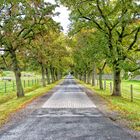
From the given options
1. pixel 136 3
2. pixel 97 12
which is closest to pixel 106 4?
pixel 97 12

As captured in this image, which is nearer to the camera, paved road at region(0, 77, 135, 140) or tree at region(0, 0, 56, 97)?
paved road at region(0, 77, 135, 140)

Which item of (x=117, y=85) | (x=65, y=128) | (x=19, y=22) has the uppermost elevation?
(x=19, y=22)

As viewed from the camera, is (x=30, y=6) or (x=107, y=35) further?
(x=107, y=35)

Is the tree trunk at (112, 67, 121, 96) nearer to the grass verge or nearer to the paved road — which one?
the grass verge

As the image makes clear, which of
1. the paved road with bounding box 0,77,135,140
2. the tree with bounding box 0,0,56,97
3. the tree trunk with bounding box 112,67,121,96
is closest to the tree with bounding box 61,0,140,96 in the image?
the tree trunk with bounding box 112,67,121,96

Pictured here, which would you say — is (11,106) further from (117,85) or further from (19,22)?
(117,85)

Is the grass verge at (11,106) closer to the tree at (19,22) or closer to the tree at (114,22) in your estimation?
the tree at (19,22)

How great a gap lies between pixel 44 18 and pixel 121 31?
6686mm

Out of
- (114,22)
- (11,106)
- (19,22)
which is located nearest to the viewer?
(11,106)

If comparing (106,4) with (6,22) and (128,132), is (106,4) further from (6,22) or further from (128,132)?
(128,132)

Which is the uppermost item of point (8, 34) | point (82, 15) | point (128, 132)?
point (82, 15)

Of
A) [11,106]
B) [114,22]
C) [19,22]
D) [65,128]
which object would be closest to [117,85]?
[114,22]

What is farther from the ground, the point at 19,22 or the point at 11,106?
the point at 19,22

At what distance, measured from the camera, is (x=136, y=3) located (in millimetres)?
23547
